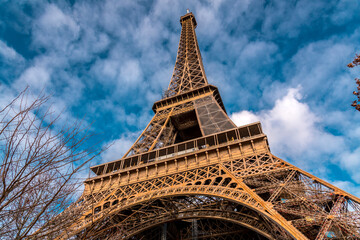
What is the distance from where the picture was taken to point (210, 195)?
11.7 meters

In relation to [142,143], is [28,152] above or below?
below

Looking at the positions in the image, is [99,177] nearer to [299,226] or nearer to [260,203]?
[260,203]

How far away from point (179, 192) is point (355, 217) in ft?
24.9

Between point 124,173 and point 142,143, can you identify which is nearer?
point 124,173

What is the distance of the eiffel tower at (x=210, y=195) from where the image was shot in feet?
30.6

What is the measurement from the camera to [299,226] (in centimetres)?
943

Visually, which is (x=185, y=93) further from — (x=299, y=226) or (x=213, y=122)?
(x=299, y=226)

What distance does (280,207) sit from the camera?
33.1ft

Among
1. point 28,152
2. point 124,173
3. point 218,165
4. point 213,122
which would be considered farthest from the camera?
point 213,122

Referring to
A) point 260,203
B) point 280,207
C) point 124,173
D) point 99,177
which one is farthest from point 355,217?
point 99,177

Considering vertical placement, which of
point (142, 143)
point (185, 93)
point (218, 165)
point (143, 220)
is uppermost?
Answer: point (185, 93)

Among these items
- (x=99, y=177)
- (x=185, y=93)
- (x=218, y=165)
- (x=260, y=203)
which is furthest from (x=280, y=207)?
(x=185, y=93)

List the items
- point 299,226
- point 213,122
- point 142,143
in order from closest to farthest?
point 299,226
point 213,122
point 142,143

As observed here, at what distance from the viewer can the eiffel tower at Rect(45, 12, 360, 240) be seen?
30.6ft
